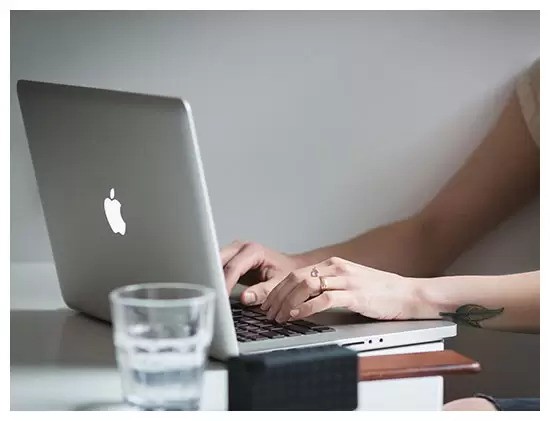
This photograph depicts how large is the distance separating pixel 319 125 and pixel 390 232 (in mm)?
191

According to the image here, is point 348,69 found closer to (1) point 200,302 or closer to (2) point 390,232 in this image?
(2) point 390,232

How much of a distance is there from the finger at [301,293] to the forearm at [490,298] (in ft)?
0.36

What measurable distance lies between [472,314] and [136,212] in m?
0.41

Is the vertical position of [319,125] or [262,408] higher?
[319,125]

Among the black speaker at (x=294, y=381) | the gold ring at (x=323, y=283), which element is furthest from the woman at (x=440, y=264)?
the black speaker at (x=294, y=381)

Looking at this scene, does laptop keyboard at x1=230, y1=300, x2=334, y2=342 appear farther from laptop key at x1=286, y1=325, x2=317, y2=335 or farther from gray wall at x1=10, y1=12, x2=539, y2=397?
gray wall at x1=10, y1=12, x2=539, y2=397

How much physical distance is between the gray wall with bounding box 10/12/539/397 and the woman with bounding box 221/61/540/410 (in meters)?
0.04

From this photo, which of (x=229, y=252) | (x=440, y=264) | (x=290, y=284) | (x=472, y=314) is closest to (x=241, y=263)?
(x=229, y=252)

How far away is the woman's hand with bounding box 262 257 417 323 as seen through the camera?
96 cm

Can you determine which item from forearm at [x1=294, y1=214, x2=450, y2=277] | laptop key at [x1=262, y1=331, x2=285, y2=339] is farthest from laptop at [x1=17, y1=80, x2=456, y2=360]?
forearm at [x1=294, y1=214, x2=450, y2=277]

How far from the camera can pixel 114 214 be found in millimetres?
932

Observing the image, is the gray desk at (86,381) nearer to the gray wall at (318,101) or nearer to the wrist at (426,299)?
the wrist at (426,299)

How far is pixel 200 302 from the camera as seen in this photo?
78 cm
